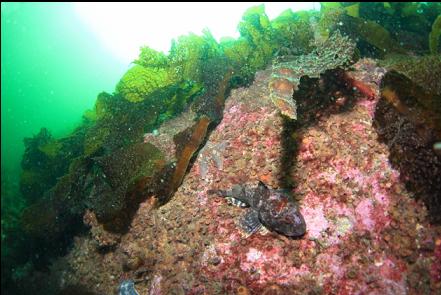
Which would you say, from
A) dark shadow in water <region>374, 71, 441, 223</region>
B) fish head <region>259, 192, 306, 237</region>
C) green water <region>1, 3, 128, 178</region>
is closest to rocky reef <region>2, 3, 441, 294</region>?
dark shadow in water <region>374, 71, 441, 223</region>

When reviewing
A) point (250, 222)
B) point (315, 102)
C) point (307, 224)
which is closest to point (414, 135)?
point (315, 102)

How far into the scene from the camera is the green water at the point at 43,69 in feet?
149

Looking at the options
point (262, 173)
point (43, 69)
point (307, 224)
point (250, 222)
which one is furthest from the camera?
point (43, 69)

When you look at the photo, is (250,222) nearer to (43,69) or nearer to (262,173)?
(262,173)

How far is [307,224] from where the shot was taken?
2879mm

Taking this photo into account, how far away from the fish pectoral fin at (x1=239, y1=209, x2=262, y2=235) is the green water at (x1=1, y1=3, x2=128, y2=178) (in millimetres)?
16804

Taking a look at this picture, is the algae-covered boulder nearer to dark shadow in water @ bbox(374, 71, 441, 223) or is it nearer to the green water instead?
dark shadow in water @ bbox(374, 71, 441, 223)

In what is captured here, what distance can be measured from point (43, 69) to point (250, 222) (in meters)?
125

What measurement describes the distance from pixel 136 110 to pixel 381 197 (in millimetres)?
3458

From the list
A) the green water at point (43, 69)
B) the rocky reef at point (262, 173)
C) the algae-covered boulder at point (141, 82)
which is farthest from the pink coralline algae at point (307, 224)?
the green water at point (43, 69)

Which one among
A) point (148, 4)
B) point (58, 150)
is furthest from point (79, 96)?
point (58, 150)

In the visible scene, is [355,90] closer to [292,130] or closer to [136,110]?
[292,130]

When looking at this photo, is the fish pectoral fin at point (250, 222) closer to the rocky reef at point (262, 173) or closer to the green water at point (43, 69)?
the rocky reef at point (262, 173)

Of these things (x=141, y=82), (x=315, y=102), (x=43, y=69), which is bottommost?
(x=315, y=102)
